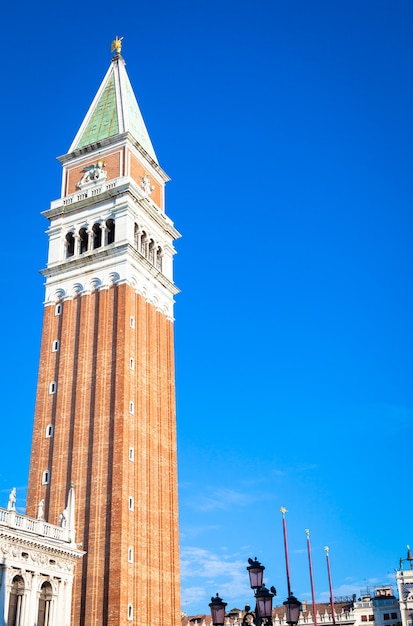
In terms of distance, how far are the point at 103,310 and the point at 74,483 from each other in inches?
497

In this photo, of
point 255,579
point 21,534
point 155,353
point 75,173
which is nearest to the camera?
point 255,579

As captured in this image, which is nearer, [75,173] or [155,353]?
[155,353]

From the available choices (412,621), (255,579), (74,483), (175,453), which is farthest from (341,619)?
(255,579)

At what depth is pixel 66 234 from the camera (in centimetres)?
5959

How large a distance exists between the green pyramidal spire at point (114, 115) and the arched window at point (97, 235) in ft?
27.7

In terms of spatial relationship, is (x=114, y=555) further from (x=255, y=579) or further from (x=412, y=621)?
(x=412, y=621)

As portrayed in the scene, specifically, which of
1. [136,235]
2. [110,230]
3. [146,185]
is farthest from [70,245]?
[146,185]

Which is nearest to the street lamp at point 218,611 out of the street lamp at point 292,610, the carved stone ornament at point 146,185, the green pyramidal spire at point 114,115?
the street lamp at point 292,610

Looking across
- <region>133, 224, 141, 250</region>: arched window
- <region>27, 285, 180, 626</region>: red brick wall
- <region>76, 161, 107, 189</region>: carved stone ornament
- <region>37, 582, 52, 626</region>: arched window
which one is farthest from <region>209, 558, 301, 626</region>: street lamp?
<region>76, 161, 107, 189</region>: carved stone ornament

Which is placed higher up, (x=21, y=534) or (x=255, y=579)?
(x=21, y=534)

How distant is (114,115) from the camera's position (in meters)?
63.9

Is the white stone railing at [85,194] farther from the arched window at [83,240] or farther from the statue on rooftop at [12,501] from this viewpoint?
the statue on rooftop at [12,501]

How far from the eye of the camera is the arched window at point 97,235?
5825cm

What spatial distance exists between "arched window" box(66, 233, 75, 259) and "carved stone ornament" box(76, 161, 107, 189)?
432 cm
